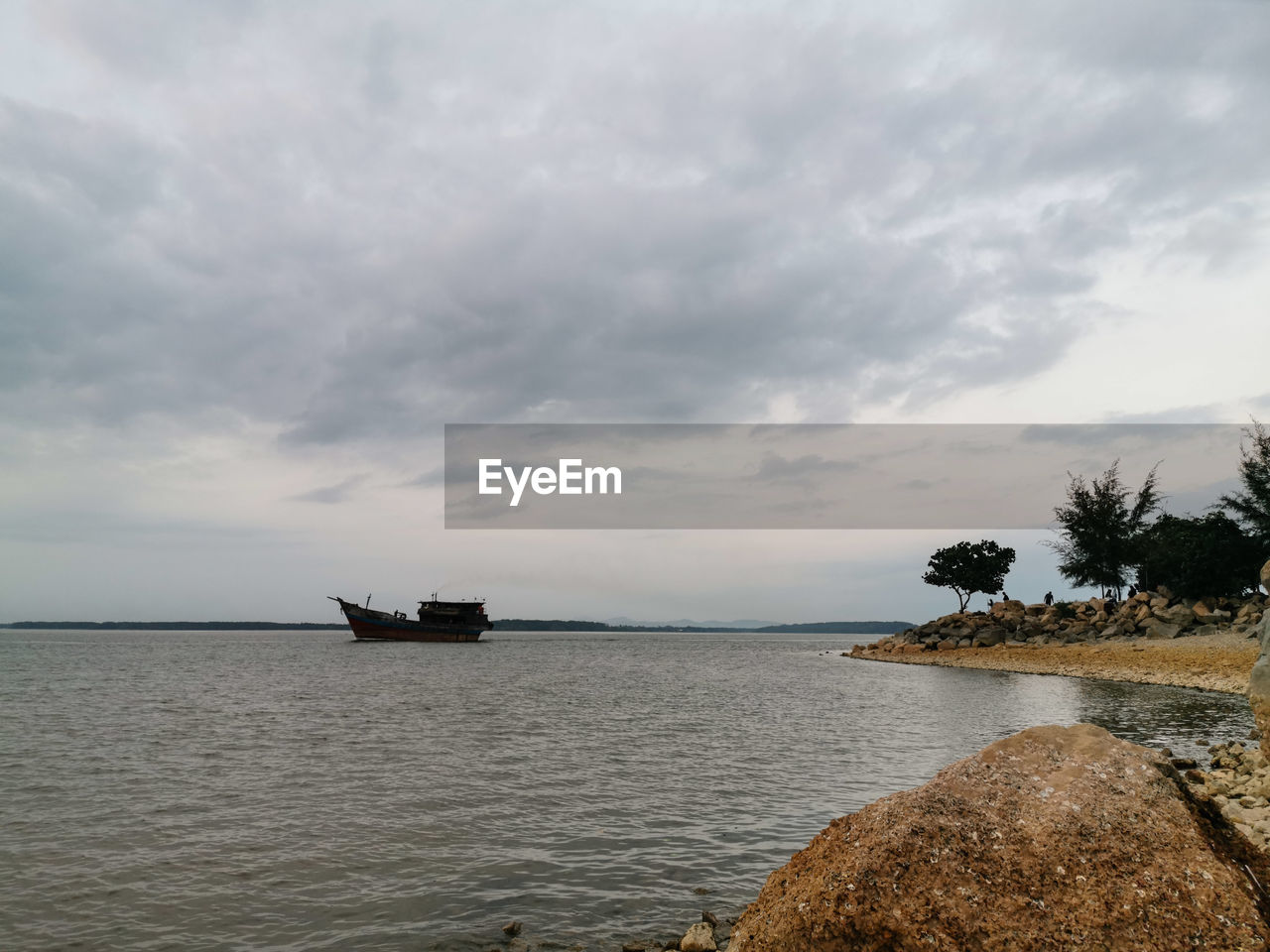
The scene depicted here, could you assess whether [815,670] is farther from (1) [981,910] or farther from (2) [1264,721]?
(1) [981,910]

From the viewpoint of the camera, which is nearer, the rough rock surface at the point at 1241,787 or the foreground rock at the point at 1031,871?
the foreground rock at the point at 1031,871

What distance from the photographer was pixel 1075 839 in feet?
18.0

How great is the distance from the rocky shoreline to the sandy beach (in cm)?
7

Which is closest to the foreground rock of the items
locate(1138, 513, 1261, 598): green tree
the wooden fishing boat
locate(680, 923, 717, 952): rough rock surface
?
locate(680, 923, 717, 952): rough rock surface

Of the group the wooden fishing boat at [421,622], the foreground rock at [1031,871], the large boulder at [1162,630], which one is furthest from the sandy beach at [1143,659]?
the wooden fishing boat at [421,622]

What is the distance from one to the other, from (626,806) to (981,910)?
10568mm

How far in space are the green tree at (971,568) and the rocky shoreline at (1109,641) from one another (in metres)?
18.9

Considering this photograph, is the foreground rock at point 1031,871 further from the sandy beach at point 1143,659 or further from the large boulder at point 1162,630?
the large boulder at point 1162,630

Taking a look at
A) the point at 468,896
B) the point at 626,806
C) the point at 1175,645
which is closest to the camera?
the point at 468,896

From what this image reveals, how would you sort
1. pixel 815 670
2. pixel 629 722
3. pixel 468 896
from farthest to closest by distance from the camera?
1. pixel 815 670
2. pixel 629 722
3. pixel 468 896

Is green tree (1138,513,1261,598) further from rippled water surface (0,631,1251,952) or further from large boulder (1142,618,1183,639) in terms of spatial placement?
rippled water surface (0,631,1251,952)

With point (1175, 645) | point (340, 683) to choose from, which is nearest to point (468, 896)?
point (340, 683)

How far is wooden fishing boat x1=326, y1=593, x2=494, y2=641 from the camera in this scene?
126688 mm

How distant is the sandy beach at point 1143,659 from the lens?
35.4 meters
